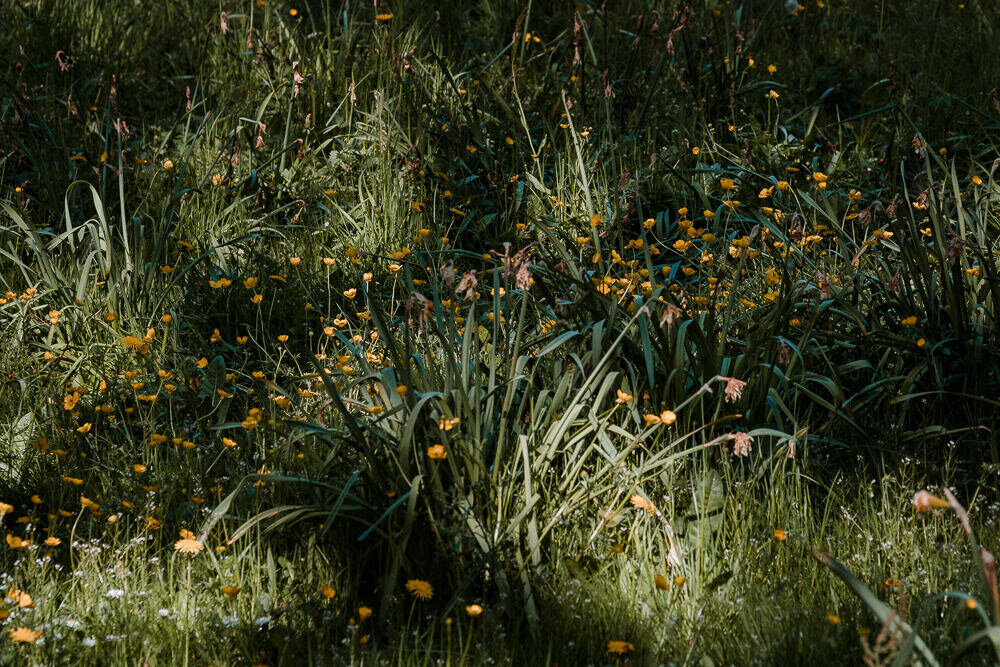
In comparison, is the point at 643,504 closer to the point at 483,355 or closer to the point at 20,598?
the point at 483,355

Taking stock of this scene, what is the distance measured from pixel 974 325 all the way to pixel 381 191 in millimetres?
2259

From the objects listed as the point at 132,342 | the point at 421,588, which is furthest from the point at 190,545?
the point at 132,342

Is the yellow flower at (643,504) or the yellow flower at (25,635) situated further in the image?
the yellow flower at (643,504)

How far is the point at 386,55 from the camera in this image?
15.6 feet

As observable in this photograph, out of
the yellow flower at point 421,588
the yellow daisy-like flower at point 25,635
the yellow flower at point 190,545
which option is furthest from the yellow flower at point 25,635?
the yellow flower at point 421,588

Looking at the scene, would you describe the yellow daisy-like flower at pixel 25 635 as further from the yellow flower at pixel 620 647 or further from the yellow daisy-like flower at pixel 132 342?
the yellow daisy-like flower at pixel 132 342

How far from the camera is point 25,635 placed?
1.87 meters

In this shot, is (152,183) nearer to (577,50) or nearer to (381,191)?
(381,191)

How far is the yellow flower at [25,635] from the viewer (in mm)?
1860

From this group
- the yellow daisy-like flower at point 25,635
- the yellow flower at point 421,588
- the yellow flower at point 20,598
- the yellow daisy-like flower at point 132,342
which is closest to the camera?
the yellow daisy-like flower at point 25,635

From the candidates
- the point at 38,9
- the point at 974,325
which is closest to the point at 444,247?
the point at 974,325

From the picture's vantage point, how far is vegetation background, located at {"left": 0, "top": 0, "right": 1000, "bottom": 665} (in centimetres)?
217

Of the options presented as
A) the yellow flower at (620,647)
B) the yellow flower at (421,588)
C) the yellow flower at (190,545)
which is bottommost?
the yellow flower at (421,588)

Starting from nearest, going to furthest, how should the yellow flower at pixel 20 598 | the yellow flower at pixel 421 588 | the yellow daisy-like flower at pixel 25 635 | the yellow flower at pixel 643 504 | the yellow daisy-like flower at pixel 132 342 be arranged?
the yellow daisy-like flower at pixel 25 635
the yellow flower at pixel 20 598
the yellow flower at pixel 421 588
the yellow flower at pixel 643 504
the yellow daisy-like flower at pixel 132 342
